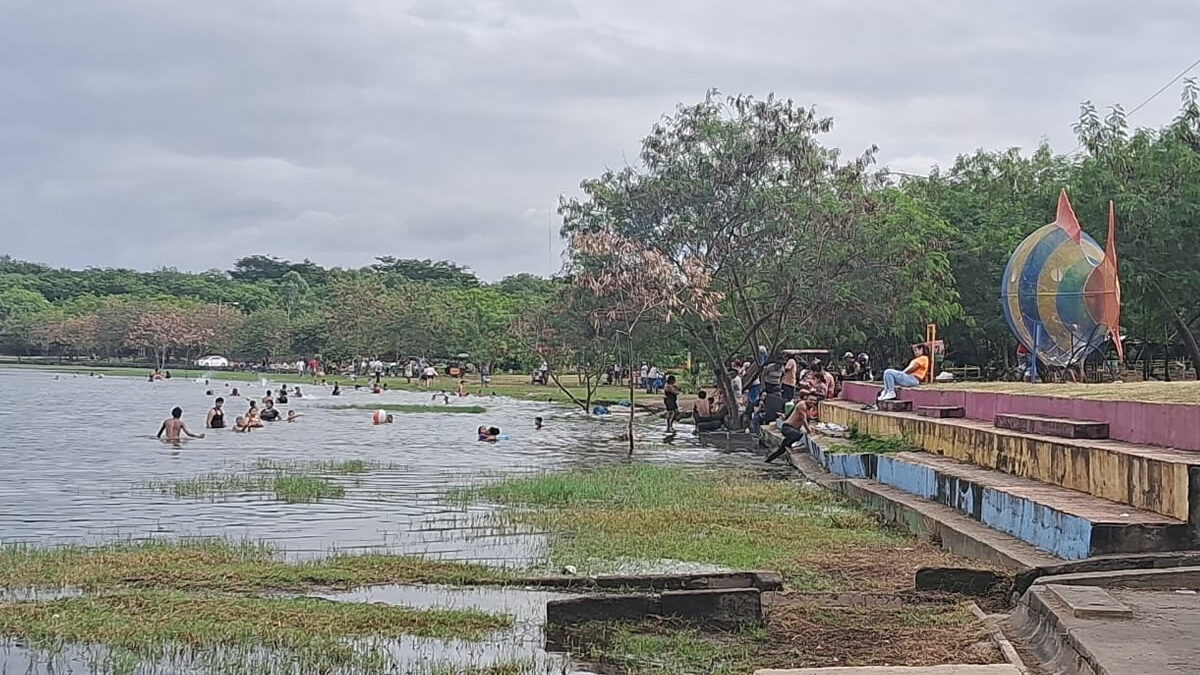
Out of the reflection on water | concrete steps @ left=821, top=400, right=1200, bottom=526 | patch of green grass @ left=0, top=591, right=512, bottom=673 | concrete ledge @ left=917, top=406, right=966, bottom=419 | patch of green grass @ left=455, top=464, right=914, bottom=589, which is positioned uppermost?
concrete ledge @ left=917, top=406, right=966, bottom=419

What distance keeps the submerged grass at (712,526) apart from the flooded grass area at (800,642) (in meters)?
1.76

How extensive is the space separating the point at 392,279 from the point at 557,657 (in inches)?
4455

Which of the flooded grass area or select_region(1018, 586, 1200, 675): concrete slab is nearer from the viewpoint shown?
select_region(1018, 586, 1200, 675): concrete slab

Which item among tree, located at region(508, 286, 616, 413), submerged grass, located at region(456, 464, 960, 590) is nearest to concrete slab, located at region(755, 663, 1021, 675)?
submerged grass, located at region(456, 464, 960, 590)

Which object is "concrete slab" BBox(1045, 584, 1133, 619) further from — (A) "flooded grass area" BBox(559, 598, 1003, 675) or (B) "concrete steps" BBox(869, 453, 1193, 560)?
(B) "concrete steps" BBox(869, 453, 1193, 560)

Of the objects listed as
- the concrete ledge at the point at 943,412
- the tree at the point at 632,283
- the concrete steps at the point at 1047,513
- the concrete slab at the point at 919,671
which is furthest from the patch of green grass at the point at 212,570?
the tree at the point at 632,283

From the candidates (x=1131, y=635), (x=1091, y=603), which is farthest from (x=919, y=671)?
(x=1091, y=603)

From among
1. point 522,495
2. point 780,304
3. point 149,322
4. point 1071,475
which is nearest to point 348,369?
point 149,322

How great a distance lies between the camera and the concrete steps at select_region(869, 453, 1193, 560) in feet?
33.4

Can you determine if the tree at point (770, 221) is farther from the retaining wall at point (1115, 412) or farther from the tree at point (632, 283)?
the retaining wall at point (1115, 412)

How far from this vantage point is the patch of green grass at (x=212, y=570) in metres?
11.8

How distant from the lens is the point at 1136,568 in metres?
9.15

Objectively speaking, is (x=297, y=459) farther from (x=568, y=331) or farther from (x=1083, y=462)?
(x=1083, y=462)

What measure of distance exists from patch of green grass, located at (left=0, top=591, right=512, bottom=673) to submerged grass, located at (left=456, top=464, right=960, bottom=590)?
2918 millimetres
